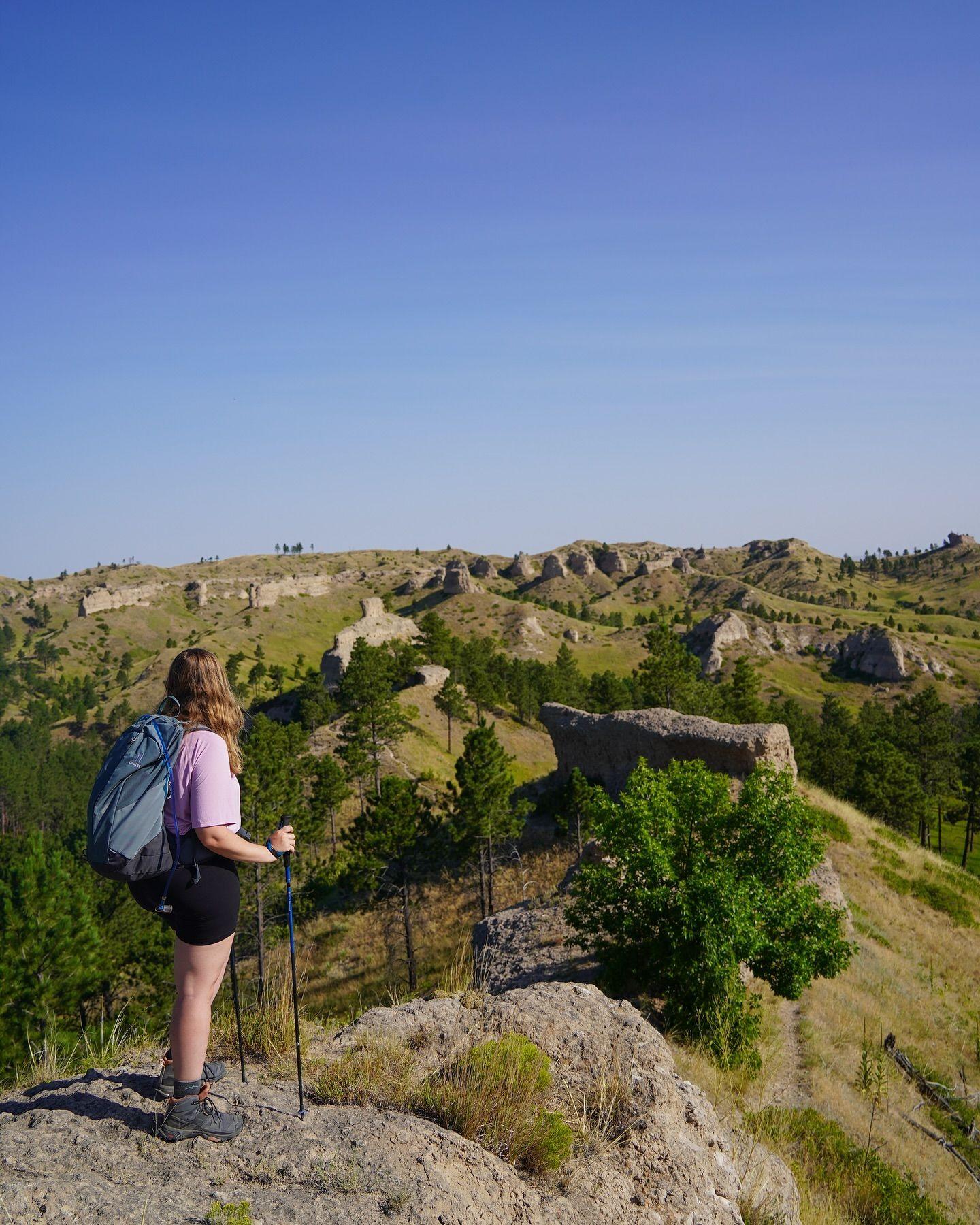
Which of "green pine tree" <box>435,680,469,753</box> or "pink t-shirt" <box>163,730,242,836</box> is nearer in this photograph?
"pink t-shirt" <box>163,730,242,836</box>

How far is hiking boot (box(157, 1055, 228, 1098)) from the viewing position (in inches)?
196

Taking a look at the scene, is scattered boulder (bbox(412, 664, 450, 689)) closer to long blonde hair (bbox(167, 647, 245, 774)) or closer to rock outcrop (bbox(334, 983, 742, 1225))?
rock outcrop (bbox(334, 983, 742, 1225))

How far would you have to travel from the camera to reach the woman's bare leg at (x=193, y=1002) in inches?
186

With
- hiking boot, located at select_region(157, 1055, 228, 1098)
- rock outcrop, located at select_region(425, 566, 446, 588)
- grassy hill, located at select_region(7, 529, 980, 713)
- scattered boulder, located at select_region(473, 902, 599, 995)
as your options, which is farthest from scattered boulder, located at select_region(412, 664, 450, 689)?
rock outcrop, located at select_region(425, 566, 446, 588)

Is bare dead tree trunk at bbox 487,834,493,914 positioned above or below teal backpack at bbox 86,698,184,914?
below

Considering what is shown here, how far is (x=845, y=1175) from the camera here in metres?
7.95

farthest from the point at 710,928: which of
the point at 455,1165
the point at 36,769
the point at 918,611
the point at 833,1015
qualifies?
the point at 918,611

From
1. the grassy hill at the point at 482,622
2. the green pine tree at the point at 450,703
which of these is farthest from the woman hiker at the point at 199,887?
the grassy hill at the point at 482,622

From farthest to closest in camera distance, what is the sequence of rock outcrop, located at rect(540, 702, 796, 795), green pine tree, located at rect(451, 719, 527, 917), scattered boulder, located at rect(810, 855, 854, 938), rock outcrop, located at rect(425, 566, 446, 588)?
rock outcrop, located at rect(425, 566, 446, 588) < green pine tree, located at rect(451, 719, 527, 917) < rock outcrop, located at rect(540, 702, 796, 795) < scattered boulder, located at rect(810, 855, 854, 938)

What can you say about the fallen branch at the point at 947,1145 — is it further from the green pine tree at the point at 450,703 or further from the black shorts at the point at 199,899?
the green pine tree at the point at 450,703

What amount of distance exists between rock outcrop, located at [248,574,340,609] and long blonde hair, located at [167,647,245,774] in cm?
16989

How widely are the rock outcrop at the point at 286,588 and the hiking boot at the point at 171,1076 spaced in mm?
169511

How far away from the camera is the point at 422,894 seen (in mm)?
39375

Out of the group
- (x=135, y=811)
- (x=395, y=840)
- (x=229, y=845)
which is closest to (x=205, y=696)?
(x=135, y=811)
